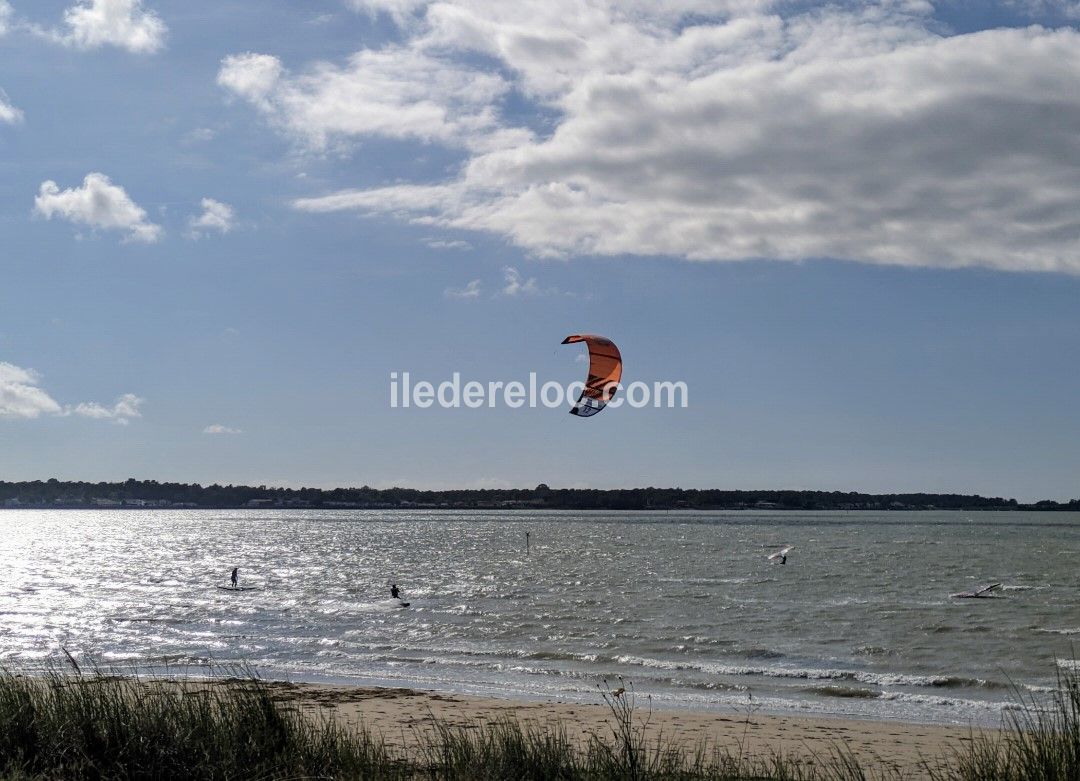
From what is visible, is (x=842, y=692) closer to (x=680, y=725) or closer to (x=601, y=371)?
(x=680, y=725)

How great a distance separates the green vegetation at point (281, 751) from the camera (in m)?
7.96

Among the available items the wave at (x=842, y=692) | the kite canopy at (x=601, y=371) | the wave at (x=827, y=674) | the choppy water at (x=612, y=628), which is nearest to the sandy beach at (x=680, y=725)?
the choppy water at (x=612, y=628)

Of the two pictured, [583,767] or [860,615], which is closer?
[583,767]

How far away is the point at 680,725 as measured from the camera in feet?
49.2

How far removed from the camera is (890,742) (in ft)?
45.6

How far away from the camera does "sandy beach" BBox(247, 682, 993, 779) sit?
1312cm

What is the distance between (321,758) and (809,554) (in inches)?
2337

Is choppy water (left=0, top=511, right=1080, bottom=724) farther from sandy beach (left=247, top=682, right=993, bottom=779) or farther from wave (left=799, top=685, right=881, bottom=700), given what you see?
sandy beach (left=247, top=682, right=993, bottom=779)

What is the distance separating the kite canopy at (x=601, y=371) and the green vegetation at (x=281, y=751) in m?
21.6

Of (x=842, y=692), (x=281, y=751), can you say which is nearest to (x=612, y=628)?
(x=842, y=692)

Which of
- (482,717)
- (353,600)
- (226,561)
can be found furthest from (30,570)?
(482,717)

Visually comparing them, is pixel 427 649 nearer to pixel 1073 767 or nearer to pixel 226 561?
pixel 1073 767

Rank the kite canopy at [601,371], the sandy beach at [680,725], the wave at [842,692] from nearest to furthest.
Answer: the sandy beach at [680,725]
the wave at [842,692]
the kite canopy at [601,371]

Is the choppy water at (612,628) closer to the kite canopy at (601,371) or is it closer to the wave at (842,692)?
the wave at (842,692)
